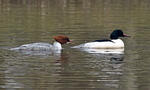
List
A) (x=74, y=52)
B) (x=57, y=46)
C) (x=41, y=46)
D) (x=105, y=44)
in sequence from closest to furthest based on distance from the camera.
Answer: (x=74, y=52) < (x=41, y=46) < (x=57, y=46) < (x=105, y=44)

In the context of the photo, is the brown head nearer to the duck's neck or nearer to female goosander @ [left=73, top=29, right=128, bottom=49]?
the duck's neck

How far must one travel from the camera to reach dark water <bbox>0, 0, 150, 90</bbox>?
44.5 feet

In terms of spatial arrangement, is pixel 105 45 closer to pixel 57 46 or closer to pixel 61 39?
pixel 61 39

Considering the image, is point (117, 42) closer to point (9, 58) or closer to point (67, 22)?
point (9, 58)

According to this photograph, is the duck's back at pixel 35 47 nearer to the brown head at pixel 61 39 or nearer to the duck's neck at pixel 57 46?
the duck's neck at pixel 57 46

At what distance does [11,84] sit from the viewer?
13250 millimetres

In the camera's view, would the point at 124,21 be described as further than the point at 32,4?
No

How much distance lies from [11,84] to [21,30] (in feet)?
34.7

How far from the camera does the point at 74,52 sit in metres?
18.4

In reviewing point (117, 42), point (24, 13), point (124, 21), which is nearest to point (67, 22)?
point (124, 21)

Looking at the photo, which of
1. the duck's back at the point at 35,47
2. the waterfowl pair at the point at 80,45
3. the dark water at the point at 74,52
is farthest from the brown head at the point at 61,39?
the duck's back at the point at 35,47

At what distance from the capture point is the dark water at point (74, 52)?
13.6 metres

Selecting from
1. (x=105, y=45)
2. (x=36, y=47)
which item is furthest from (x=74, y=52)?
(x=105, y=45)

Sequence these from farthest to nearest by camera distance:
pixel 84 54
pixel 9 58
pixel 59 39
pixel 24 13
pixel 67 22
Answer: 1. pixel 24 13
2. pixel 67 22
3. pixel 59 39
4. pixel 84 54
5. pixel 9 58
